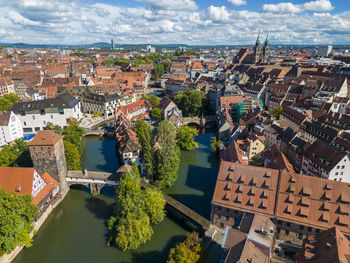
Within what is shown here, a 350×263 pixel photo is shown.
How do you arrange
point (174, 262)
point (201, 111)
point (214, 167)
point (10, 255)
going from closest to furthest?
point (174, 262)
point (10, 255)
point (214, 167)
point (201, 111)

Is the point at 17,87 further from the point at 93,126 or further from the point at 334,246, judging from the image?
the point at 334,246

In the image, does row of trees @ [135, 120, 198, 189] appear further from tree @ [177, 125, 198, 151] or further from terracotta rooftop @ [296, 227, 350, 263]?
terracotta rooftop @ [296, 227, 350, 263]

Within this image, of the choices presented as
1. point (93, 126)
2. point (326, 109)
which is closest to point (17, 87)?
point (93, 126)

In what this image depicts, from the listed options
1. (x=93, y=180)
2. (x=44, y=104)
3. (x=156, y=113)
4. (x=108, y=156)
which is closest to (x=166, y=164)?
(x=93, y=180)

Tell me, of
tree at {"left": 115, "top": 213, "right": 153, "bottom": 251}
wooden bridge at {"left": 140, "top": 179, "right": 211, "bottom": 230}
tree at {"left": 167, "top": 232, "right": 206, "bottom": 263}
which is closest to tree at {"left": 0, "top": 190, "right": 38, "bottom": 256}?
tree at {"left": 115, "top": 213, "right": 153, "bottom": 251}

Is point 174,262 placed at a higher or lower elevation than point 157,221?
higher

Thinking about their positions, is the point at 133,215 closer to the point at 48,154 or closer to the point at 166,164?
the point at 166,164
